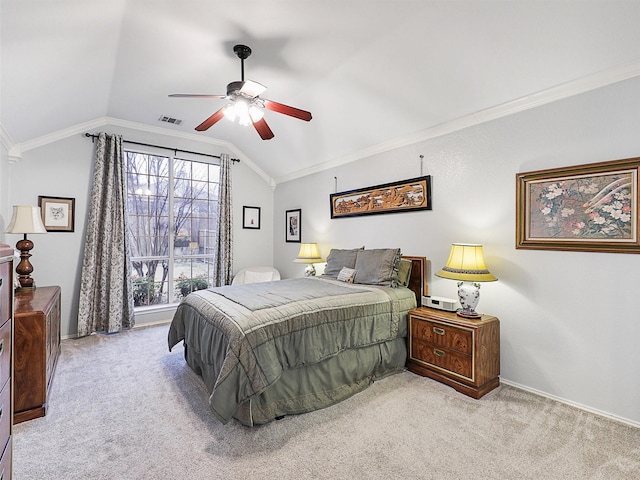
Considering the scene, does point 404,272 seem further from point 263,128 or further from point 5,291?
point 5,291

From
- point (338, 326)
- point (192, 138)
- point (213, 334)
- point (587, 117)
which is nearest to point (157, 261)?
point (192, 138)

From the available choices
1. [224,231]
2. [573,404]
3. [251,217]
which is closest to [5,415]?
[573,404]

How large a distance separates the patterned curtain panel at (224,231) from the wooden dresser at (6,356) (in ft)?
12.5

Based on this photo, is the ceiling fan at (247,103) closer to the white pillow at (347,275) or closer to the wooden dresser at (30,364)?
the white pillow at (347,275)

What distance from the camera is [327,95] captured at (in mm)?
3418

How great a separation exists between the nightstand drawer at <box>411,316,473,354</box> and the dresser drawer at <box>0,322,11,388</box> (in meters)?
2.79

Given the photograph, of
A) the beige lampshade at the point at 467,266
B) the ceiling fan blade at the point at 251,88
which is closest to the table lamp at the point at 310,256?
the beige lampshade at the point at 467,266

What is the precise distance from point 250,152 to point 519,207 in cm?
412

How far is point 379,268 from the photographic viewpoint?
340 cm

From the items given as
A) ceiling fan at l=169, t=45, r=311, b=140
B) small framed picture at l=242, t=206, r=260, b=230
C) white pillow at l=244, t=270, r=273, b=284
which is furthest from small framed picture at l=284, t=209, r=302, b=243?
ceiling fan at l=169, t=45, r=311, b=140

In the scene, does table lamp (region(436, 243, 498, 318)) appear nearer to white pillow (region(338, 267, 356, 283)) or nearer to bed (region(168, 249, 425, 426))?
bed (region(168, 249, 425, 426))

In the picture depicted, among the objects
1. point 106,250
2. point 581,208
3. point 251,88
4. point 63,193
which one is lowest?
point 106,250

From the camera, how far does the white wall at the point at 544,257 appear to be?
2244mm

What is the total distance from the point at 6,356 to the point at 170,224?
384 cm
